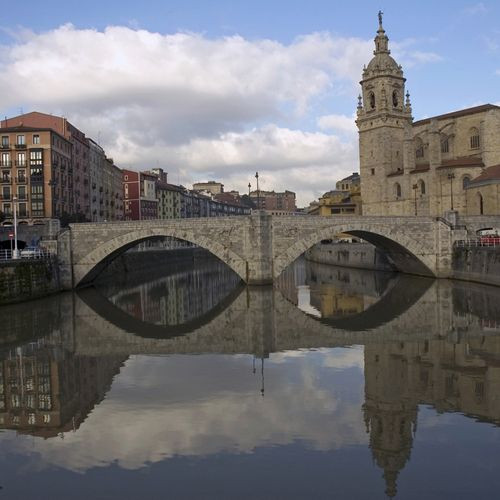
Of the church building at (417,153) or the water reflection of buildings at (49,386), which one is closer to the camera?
the water reflection of buildings at (49,386)

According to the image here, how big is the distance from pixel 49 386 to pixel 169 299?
25.7 meters

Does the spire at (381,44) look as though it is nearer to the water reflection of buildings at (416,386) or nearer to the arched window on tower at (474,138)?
the arched window on tower at (474,138)

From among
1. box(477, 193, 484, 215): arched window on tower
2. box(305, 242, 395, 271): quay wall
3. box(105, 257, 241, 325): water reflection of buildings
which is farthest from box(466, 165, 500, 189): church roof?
box(105, 257, 241, 325): water reflection of buildings

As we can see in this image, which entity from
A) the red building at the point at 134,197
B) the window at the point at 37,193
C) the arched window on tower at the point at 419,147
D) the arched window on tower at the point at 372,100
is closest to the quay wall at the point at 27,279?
the window at the point at 37,193

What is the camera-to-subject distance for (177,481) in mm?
10344

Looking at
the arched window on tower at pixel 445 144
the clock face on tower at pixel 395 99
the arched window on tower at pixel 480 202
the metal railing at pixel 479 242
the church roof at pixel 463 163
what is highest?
the clock face on tower at pixel 395 99

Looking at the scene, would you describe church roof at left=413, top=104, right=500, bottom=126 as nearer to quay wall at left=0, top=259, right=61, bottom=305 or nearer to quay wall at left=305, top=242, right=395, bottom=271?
quay wall at left=305, top=242, right=395, bottom=271

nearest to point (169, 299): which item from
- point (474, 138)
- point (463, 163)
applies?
point (463, 163)

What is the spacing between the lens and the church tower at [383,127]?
246 feet

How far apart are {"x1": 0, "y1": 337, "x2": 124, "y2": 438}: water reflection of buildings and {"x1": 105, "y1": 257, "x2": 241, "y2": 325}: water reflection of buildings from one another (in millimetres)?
9902

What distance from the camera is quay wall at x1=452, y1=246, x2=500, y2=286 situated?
3903 centimetres

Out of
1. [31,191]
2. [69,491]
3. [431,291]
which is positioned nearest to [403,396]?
[69,491]

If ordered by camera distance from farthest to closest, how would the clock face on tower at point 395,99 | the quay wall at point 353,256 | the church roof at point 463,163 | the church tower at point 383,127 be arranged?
the clock face on tower at point 395,99 → the church tower at point 383,127 → the church roof at point 463,163 → the quay wall at point 353,256

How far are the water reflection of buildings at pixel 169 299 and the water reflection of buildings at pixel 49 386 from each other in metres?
9.90
